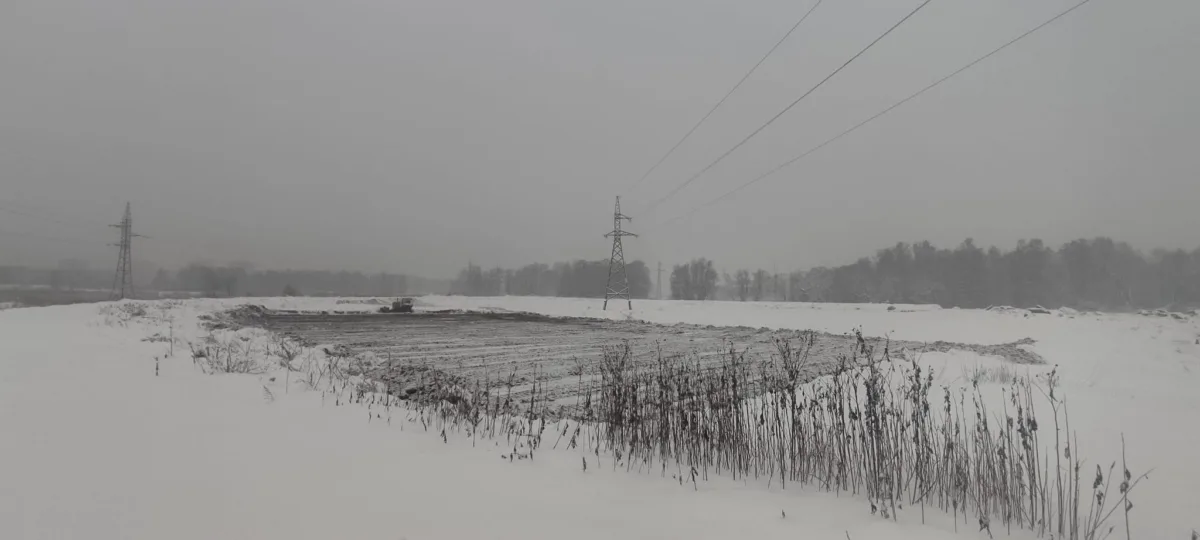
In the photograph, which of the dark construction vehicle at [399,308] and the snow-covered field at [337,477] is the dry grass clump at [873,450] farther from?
the dark construction vehicle at [399,308]

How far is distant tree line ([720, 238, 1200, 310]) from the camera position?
5.02 meters

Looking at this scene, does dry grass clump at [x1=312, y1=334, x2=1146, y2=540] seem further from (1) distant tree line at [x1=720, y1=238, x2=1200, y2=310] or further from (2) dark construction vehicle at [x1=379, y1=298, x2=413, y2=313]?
(2) dark construction vehicle at [x1=379, y1=298, x2=413, y2=313]

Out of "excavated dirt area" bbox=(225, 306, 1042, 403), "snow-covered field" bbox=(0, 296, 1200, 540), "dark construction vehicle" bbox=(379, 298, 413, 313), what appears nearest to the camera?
"snow-covered field" bbox=(0, 296, 1200, 540)

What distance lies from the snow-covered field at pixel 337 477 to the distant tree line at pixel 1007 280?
0.99 metres

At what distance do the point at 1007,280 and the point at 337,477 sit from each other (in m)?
30.9

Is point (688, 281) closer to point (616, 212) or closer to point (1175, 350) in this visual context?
point (616, 212)

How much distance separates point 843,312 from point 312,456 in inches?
979

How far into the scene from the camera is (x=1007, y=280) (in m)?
24.0

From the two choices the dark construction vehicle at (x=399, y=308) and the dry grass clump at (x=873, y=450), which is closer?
the dry grass clump at (x=873, y=450)

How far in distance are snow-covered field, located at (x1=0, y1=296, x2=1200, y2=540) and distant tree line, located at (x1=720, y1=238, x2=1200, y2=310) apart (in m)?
0.99

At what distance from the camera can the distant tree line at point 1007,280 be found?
16.5 ft

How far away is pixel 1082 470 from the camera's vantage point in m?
3.19

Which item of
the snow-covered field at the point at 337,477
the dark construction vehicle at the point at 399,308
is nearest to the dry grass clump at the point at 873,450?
the snow-covered field at the point at 337,477

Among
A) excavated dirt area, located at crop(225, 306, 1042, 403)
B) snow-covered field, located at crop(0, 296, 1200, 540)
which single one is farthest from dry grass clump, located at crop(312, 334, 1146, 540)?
excavated dirt area, located at crop(225, 306, 1042, 403)
